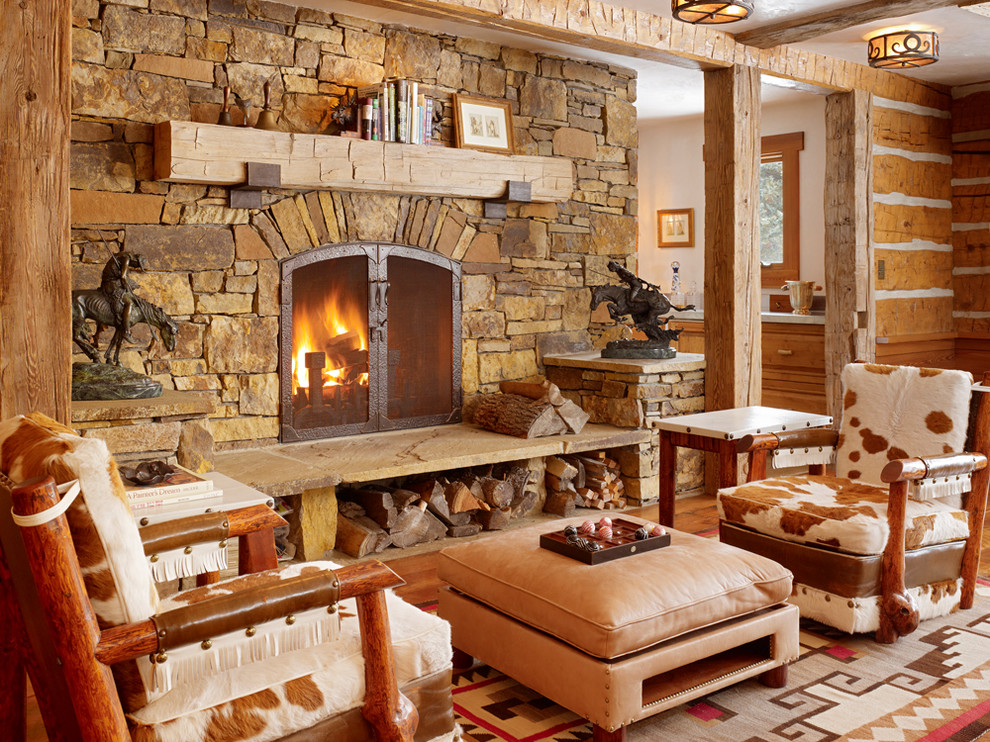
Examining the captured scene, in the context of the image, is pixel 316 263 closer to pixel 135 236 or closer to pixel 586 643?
pixel 135 236

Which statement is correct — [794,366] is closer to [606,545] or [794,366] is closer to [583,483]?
[583,483]

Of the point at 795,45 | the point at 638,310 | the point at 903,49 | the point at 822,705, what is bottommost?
the point at 822,705

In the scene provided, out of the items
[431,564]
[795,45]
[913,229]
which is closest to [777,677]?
[431,564]

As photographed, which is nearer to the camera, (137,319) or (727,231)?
(137,319)

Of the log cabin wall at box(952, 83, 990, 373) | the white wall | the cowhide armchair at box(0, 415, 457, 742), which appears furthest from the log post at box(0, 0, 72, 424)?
the log cabin wall at box(952, 83, 990, 373)

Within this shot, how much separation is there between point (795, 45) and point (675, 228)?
109 inches

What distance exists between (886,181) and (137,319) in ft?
16.6

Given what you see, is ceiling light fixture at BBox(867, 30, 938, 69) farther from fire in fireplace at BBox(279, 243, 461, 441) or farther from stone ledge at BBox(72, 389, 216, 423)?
stone ledge at BBox(72, 389, 216, 423)

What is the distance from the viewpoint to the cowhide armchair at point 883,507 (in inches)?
121

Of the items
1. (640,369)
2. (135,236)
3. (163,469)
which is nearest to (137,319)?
(135,236)

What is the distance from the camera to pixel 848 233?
19.8ft

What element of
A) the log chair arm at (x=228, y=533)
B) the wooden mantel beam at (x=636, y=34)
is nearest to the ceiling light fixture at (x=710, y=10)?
the wooden mantel beam at (x=636, y=34)

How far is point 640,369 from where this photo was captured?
4.92 m

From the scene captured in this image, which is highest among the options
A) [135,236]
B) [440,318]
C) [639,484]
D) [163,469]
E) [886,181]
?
[886,181]
